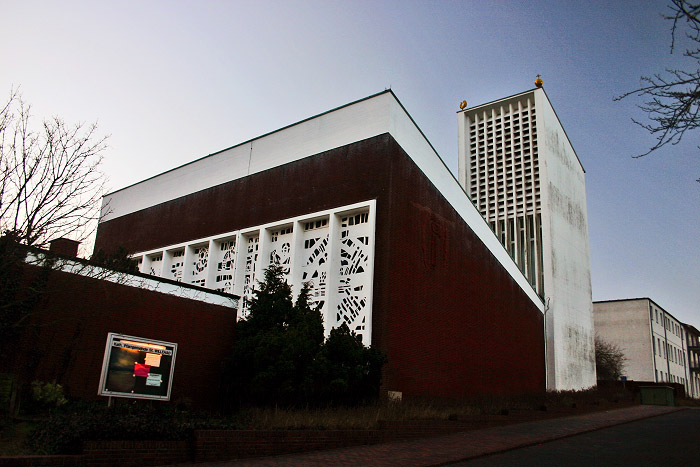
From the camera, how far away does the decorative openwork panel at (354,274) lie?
16.8m

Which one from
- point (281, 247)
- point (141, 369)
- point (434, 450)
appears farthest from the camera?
point (281, 247)

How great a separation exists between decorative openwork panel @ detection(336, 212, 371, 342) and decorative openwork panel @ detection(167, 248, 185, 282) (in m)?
9.02

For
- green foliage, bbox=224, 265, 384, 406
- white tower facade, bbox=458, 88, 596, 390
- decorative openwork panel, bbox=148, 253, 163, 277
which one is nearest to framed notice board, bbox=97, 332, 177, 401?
green foliage, bbox=224, 265, 384, 406

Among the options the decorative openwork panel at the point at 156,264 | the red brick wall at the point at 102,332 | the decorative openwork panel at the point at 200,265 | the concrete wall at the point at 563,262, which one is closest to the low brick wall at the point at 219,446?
the red brick wall at the point at 102,332

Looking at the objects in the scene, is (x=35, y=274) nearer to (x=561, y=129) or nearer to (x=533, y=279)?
(x=533, y=279)

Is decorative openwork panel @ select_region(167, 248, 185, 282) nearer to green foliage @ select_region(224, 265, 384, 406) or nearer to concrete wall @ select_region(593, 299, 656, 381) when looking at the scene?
green foliage @ select_region(224, 265, 384, 406)

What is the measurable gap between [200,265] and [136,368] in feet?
41.9

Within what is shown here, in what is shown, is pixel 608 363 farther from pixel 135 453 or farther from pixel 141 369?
pixel 135 453

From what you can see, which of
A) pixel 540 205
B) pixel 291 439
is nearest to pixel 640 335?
pixel 540 205

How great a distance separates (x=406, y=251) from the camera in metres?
17.8

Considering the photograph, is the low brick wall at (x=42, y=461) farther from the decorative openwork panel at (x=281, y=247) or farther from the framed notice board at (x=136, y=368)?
the decorative openwork panel at (x=281, y=247)

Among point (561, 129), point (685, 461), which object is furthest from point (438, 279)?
point (561, 129)

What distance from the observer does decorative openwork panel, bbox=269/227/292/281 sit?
19.8m

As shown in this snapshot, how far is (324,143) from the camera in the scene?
20.1 m
